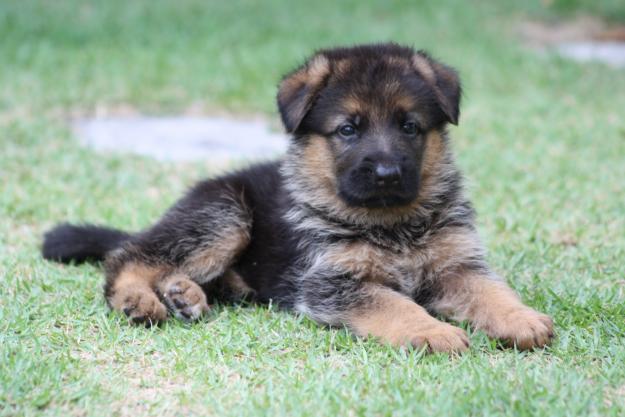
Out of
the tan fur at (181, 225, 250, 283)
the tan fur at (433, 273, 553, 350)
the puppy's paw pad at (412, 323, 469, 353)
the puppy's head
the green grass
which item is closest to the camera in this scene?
the green grass

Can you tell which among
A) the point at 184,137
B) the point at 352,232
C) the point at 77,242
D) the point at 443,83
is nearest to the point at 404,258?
the point at 352,232

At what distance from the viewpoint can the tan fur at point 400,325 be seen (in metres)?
4.08

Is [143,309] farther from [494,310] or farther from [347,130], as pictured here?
[494,310]

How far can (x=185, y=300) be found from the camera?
4723 mm

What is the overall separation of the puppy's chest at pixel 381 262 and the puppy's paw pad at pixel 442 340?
0.58m

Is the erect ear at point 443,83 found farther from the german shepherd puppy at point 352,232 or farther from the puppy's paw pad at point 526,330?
the puppy's paw pad at point 526,330

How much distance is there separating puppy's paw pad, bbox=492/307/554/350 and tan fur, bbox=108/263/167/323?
1.68 meters

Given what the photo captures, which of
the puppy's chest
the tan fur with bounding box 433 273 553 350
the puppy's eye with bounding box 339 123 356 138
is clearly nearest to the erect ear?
the puppy's eye with bounding box 339 123 356 138

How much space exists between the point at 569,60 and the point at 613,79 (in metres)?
0.92

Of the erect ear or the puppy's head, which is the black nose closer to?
the puppy's head

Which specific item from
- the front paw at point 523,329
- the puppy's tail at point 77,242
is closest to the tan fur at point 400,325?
the front paw at point 523,329

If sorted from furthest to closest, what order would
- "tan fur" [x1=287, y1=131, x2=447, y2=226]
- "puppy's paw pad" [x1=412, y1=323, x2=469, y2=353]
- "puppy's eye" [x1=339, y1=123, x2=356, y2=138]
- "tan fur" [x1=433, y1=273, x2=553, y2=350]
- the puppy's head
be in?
"tan fur" [x1=287, y1=131, x2=447, y2=226] < "puppy's eye" [x1=339, y1=123, x2=356, y2=138] < the puppy's head < "tan fur" [x1=433, y1=273, x2=553, y2=350] < "puppy's paw pad" [x1=412, y1=323, x2=469, y2=353]

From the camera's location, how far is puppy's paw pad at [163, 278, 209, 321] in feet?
15.5

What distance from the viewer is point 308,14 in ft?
47.6
